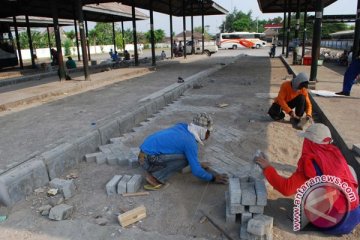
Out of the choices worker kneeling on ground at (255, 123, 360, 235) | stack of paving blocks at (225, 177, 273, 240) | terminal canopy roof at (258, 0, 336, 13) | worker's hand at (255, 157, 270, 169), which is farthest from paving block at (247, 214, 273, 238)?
terminal canopy roof at (258, 0, 336, 13)

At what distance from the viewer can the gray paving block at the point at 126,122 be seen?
641 cm

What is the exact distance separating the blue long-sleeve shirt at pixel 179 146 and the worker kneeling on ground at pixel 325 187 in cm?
110

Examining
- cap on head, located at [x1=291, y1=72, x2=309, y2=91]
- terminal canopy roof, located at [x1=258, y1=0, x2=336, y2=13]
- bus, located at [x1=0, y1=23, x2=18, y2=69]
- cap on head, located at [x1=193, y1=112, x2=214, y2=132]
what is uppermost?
terminal canopy roof, located at [x1=258, y1=0, x2=336, y2=13]

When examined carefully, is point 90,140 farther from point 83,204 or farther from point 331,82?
point 331,82

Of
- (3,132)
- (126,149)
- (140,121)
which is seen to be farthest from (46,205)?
(140,121)

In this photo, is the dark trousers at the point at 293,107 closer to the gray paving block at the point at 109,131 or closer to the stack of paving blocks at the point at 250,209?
the gray paving block at the point at 109,131

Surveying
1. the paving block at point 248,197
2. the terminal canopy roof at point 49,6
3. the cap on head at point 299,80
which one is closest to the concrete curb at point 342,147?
the cap on head at point 299,80

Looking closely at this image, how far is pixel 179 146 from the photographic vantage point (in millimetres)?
3682

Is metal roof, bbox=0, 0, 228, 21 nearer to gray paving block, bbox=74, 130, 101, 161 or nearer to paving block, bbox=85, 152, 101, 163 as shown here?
gray paving block, bbox=74, 130, 101, 161

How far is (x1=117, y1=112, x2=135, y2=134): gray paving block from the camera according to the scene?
641 centimetres

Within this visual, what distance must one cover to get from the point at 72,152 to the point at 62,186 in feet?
3.08

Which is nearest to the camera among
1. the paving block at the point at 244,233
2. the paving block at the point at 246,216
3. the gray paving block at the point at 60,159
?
the paving block at the point at 244,233

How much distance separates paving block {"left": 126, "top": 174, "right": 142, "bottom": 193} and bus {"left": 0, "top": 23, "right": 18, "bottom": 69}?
19718 millimetres

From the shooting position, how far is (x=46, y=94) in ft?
33.0
